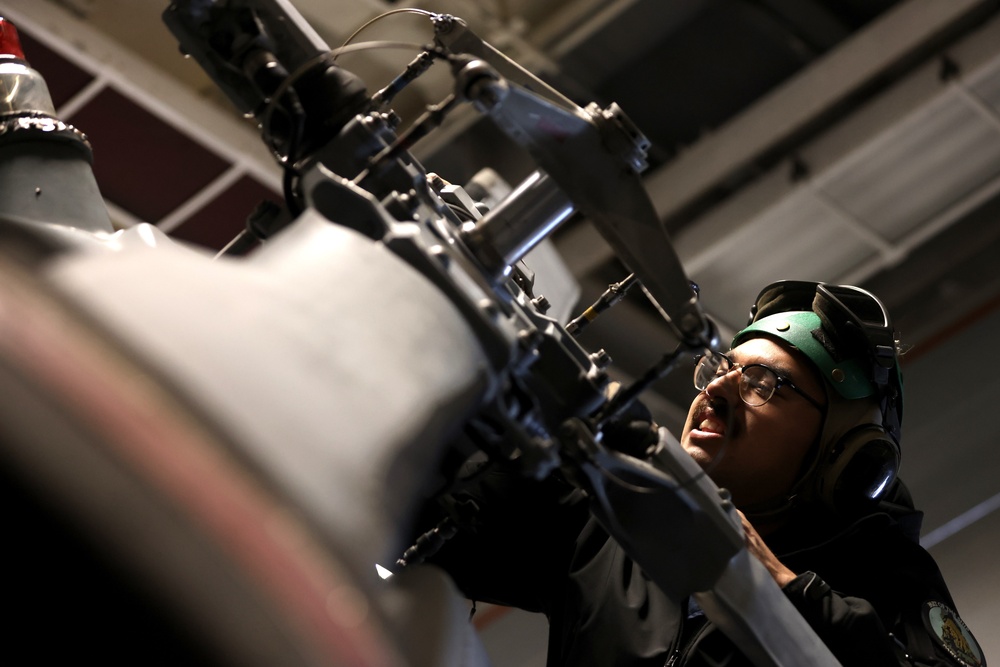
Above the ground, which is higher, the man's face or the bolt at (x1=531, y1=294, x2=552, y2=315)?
the bolt at (x1=531, y1=294, x2=552, y2=315)

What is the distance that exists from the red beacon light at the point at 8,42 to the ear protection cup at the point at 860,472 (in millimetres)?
1362

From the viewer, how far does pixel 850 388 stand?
7.07ft

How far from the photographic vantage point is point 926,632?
6.17 feet

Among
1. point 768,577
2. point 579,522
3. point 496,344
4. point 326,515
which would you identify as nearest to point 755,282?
point 579,522

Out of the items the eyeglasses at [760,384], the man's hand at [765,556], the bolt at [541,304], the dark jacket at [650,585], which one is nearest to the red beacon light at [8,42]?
the bolt at [541,304]

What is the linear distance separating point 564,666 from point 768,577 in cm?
48

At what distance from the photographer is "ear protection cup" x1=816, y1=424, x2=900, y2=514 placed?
6.72ft

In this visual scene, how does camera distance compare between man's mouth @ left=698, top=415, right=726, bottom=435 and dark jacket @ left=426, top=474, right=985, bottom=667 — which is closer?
dark jacket @ left=426, top=474, right=985, bottom=667

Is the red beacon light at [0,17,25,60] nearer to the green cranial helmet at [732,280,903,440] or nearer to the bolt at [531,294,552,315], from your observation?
the bolt at [531,294,552,315]

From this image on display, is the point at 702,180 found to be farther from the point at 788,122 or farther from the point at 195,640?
the point at 195,640

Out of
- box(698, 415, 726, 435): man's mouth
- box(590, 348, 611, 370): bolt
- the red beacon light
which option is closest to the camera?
box(590, 348, 611, 370): bolt

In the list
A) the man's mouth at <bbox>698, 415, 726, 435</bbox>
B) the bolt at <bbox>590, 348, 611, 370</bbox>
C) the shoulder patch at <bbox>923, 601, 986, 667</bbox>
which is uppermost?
the bolt at <bbox>590, 348, 611, 370</bbox>

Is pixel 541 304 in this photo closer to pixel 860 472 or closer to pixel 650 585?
pixel 650 585

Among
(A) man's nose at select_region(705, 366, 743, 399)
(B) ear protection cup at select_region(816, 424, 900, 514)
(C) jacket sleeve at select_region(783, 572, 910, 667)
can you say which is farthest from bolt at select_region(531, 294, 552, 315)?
(B) ear protection cup at select_region(816, 424, 900, 514)
